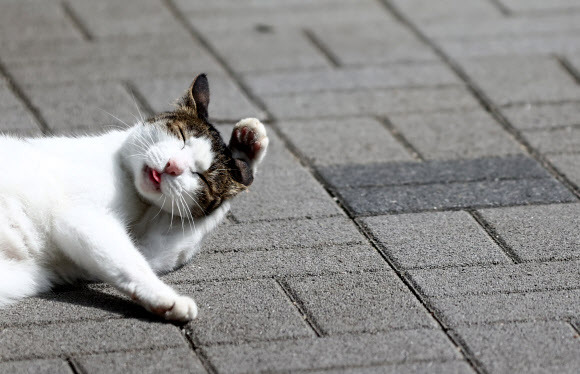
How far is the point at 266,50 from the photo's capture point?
5.85m

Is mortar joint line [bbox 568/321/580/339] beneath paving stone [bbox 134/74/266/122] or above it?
beneath

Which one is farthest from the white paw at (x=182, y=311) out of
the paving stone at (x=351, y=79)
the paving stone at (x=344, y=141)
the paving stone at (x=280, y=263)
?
the paving stone at (x=351, y=79)

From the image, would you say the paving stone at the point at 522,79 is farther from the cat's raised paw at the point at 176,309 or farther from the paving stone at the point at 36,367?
the paving stone at the point at 36,367

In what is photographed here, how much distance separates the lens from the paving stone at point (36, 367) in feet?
9.44

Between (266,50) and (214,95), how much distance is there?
787 mm

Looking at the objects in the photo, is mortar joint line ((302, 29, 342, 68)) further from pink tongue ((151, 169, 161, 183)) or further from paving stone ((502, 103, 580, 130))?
pink tongue ((151, 169, 161, 183))

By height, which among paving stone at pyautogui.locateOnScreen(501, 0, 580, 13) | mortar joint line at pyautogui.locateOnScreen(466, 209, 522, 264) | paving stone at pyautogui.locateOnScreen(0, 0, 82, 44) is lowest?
paving stone at pyautogui.locateOnScreen(501, 0, 580, 13)

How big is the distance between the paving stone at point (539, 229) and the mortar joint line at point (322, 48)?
195cm

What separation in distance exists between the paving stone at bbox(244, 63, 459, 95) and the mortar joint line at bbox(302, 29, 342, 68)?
0.12 meters

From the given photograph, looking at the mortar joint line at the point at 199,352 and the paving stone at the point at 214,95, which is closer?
the mortar joint line at the point at 199,352

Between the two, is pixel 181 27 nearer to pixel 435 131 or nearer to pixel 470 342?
pixel 435 131

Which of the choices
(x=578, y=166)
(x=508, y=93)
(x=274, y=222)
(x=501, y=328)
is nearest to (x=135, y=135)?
(x=274, y=222)

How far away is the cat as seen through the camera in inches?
129

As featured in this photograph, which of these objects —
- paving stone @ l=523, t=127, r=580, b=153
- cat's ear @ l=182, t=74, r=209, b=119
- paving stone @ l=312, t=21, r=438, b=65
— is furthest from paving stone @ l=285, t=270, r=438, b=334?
paving stone @ l=312, t=21, r=438, b=65
